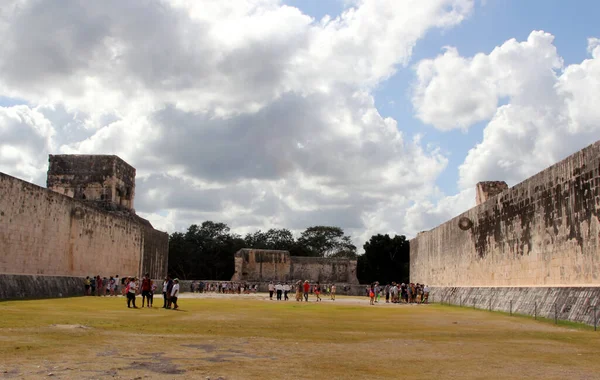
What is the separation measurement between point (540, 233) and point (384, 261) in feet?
127

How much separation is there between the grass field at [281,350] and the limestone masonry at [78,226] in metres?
8.84

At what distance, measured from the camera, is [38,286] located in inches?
721

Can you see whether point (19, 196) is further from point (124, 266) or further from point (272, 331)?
point (272, 331)

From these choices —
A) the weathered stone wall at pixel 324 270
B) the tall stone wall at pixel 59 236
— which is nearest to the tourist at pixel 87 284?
the tall stone wall at pixel 59 236

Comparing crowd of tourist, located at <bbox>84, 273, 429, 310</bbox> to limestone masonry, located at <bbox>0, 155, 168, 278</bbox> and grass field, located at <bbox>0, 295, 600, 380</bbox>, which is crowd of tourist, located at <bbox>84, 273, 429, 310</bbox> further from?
grass field, located at <bbox>0, 295, 600, 380</bbox>

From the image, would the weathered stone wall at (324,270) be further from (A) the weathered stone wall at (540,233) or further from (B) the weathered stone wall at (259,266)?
(A) the weathered stone wall at (540,233)

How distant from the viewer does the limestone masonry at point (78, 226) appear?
18.6m

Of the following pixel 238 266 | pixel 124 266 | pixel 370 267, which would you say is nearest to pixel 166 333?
pixel 124 266

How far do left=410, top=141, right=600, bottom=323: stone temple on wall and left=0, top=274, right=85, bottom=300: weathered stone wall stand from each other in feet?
41.9

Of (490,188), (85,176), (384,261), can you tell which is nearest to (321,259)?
(384,261)

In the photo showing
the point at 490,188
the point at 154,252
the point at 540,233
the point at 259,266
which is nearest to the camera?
the point at 540,233

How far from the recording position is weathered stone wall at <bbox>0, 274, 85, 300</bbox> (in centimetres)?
1639

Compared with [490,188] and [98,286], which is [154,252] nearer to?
[98,286]

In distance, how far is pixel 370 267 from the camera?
5238 cm
